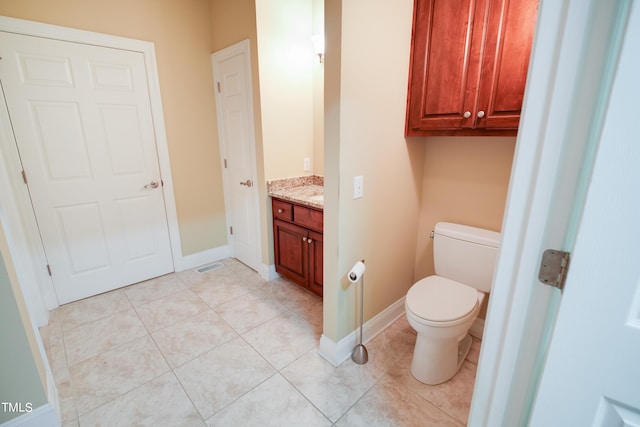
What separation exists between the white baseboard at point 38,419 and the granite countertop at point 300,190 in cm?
175

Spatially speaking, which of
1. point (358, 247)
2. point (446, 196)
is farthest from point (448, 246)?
point (358, 247)

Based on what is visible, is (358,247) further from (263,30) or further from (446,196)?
(263,30)

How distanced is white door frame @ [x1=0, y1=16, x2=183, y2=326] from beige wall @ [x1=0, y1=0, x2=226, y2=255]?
6 centimetres

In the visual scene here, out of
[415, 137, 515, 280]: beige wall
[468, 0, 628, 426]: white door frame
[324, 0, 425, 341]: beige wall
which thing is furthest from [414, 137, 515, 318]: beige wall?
[468, 0, 628, 426]: white door frame

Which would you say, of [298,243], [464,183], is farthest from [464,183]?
[298,243]

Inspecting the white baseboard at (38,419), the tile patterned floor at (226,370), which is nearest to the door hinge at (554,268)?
the tile patterned floor at (226,370)

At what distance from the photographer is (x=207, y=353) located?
183 centimetres

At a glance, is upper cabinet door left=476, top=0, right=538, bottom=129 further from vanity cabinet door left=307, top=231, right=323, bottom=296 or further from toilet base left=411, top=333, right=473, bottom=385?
vanity cabinet door left=307, top=231, right=323, bottom=296

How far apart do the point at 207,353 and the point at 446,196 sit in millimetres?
1917

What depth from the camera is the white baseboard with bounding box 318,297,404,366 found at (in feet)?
5.66

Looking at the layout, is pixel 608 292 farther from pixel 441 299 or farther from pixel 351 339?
pixel 351 339

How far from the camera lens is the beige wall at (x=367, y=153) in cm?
137

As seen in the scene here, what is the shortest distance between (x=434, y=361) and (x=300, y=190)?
5.44 ft

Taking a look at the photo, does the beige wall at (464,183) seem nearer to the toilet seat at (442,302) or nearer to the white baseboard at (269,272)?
the toilet seat at (442,302)
